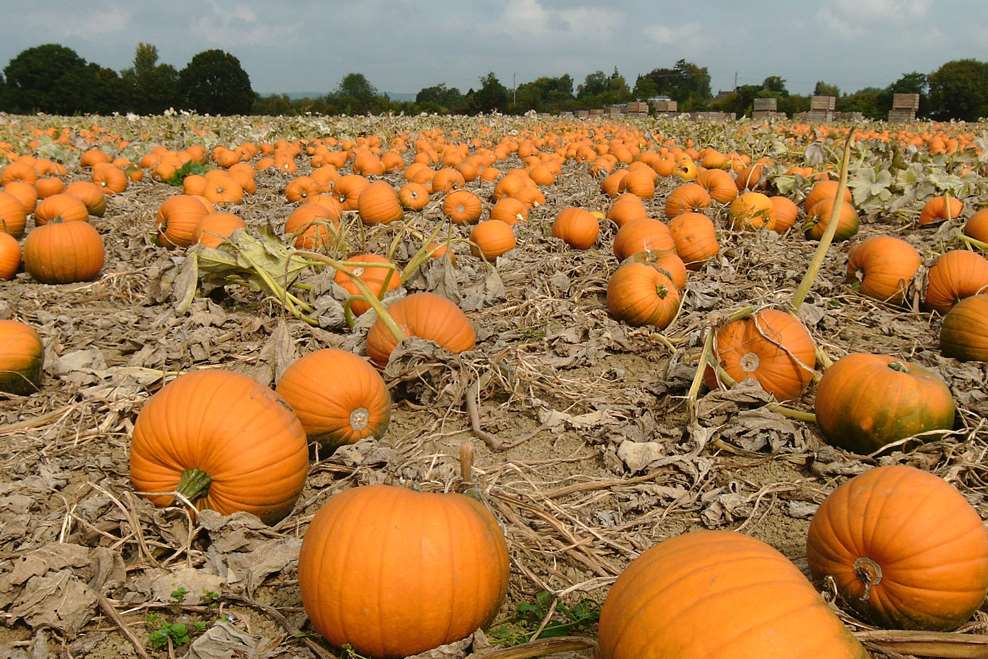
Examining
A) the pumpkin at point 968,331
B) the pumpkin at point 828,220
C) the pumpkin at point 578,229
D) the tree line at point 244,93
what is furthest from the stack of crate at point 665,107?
the pumpkin at point 968,331

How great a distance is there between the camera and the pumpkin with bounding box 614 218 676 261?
22.1 ft

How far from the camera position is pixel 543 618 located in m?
2.60

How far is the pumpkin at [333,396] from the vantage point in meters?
3.61

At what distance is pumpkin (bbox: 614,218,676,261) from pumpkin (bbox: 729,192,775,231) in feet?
4.85

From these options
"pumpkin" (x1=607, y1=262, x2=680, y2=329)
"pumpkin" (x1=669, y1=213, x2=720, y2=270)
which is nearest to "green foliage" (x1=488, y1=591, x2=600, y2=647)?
"pumpkin" (x1=607, y1=262, x2=680, y2=329)

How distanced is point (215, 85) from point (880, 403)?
76023 millimetres

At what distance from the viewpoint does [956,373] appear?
14.2ft

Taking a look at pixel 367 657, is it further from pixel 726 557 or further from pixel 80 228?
pixel 80 228

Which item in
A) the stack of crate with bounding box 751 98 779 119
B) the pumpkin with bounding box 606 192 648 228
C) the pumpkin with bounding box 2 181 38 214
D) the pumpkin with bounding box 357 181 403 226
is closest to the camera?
the pumpkin with bounding box 606 192 648 228

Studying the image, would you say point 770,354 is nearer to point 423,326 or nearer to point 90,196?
point 423,326

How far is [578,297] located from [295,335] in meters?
2.48

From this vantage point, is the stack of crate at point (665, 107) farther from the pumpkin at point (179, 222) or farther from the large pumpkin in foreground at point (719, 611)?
the large pumpkin in foreground at point (719, 611)

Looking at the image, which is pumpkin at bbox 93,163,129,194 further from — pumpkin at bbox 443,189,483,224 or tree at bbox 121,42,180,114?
tree at bbox 121,42,180,114

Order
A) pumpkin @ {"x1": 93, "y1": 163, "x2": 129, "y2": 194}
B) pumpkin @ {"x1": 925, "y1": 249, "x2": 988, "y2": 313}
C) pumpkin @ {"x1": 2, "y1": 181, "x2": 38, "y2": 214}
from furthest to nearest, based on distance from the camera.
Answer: pumpkin @ {"x1": 93, "y1": 163, "x2": 129, "y2": 194}, pumpkin @ {"x1": 2, "y1": 181, "x2": 38, "y2": 214}, pumpkin @ {"x1": 925, "y1": 249, "x2": 988, "y2": 313}
